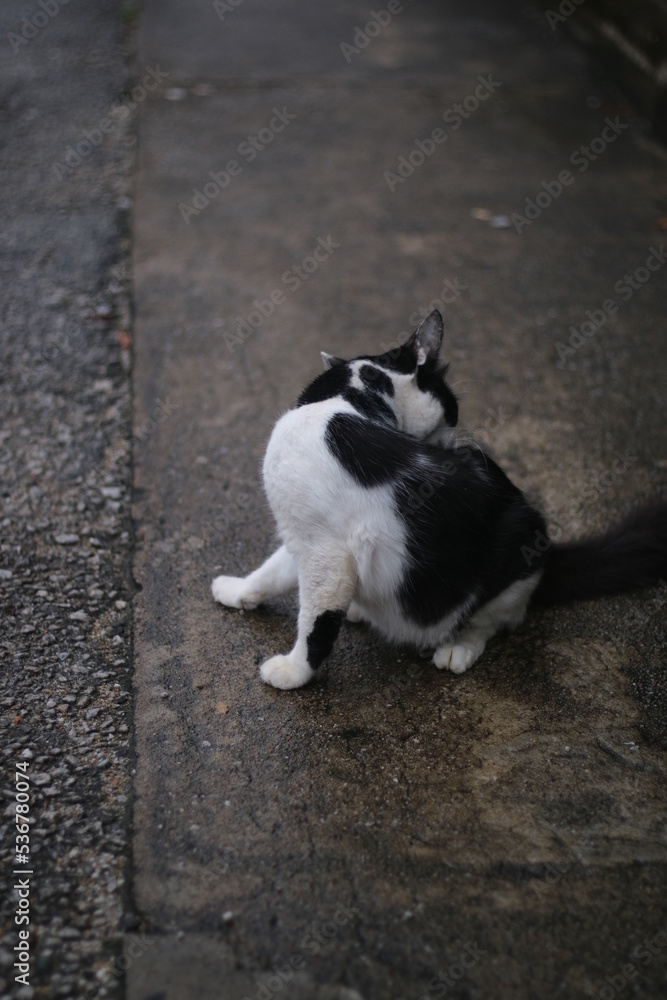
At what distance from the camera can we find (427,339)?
273 centimetres

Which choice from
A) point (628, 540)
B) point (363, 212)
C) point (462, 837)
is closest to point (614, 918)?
point (462, 837)

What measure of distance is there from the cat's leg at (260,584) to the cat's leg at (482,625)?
0.54m

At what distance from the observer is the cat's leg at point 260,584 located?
282 cm

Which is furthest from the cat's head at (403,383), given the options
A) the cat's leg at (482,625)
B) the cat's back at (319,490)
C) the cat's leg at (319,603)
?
the cat's leg at (482,625)

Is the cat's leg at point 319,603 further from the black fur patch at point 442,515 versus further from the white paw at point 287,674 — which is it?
the black fur patch at point 442,515

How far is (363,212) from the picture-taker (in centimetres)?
534

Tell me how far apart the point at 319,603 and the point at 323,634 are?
97 millimetres

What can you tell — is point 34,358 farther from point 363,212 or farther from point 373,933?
point 373,933

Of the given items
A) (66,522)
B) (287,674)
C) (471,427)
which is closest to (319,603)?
(287,674)

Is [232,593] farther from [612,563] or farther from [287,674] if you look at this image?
[612,563]

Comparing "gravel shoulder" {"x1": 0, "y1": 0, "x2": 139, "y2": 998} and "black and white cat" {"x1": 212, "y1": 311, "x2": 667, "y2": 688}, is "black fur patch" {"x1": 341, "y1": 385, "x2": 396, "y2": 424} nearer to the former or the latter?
"black and white cat" {"x1": 212, "y1": 311, "x2": 667, "y2": 688}

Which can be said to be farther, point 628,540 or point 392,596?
point 628,540

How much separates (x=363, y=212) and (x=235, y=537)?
2.85 metres

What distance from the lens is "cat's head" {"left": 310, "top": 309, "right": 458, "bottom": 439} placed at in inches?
104
